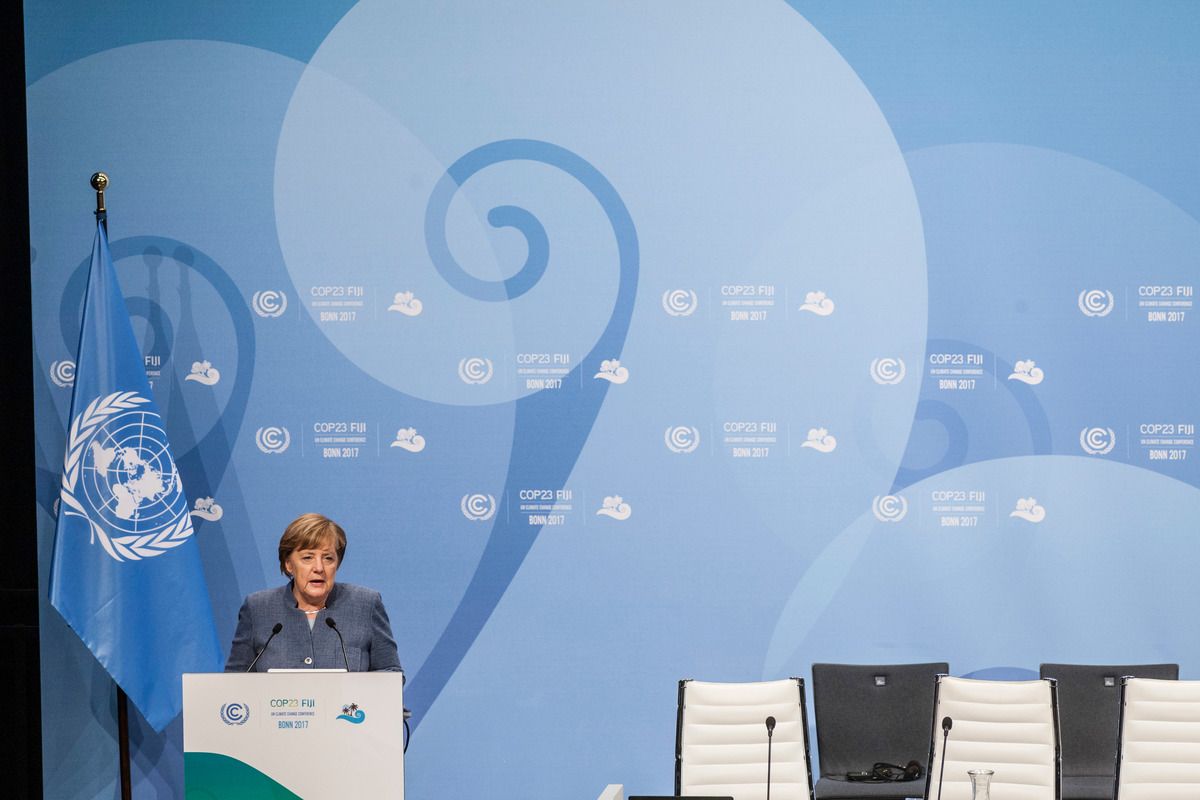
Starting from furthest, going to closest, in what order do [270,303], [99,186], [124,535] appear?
[270,303] < [99,186] < [124,535]

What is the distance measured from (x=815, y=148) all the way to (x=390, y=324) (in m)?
2.17

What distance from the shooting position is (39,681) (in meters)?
4.74

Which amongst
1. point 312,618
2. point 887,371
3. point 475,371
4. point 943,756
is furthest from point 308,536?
point 887,371

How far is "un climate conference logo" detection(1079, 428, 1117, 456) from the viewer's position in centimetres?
456

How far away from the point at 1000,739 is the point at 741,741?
872mm

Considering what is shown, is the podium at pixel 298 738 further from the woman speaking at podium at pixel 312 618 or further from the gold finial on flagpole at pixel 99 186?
the gold finial on flagpole at pixel 99 186

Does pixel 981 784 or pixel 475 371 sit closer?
pixel 981 784

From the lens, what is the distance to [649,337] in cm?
464

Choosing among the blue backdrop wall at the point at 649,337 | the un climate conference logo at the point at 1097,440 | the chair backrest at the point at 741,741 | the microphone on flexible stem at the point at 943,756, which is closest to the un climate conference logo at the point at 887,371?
the blue backdrop wall at the point at 649,337

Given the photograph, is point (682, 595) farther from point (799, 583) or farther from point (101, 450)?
point (101, 450)

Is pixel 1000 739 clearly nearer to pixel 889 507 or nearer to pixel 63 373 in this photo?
pixel 889 507

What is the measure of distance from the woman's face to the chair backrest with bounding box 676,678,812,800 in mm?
1322

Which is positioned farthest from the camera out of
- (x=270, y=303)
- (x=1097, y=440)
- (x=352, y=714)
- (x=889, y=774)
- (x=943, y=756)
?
(x=270, y=303)

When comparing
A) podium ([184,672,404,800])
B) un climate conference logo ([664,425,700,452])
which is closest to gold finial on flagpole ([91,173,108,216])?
un climate conference logo ([664,425,700,452])
